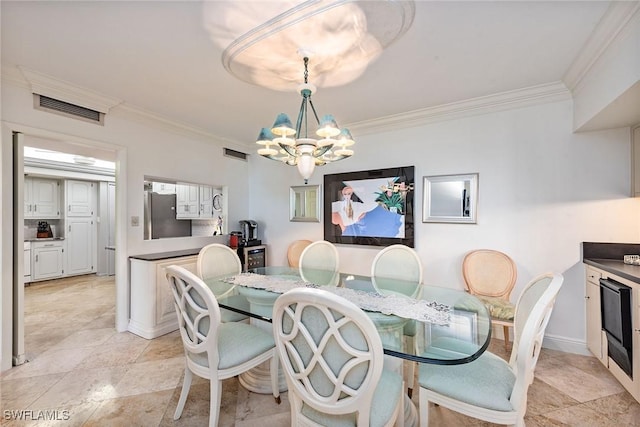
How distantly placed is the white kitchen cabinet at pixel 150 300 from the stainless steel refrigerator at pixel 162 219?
0.64 m

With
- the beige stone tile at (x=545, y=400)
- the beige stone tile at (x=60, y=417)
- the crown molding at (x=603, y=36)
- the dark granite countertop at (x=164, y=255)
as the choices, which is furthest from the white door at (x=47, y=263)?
the crown molding at (x=603, y=36)

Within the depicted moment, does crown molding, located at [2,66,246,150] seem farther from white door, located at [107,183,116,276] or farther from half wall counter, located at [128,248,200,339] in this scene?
white door, located at [107,183,116,276]

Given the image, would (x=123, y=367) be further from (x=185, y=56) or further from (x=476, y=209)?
(x=476, y=209)

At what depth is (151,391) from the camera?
202cm

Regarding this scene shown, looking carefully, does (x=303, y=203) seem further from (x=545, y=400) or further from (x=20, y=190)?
(x=545, y=400)

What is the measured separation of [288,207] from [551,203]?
3132mm

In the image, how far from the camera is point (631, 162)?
7.75ft

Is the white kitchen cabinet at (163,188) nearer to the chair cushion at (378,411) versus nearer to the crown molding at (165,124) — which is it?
the crown molding at (165,124)

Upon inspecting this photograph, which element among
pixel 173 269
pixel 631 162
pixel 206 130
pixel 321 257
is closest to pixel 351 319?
pixel 173 269

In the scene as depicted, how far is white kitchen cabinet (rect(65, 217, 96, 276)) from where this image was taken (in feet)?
18.6

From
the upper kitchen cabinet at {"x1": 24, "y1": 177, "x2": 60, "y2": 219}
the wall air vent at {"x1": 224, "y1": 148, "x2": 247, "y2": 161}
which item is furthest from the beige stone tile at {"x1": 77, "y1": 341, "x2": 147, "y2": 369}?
the upper kitchen cabinet at {"x1": 24, "y1": 177, "x2": 60, "y2": 219}

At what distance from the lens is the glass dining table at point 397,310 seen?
1330 mm

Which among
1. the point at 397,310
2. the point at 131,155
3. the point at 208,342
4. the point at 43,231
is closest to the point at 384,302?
the point at 397,310

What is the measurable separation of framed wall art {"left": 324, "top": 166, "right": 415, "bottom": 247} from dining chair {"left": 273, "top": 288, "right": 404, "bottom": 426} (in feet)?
7.31
